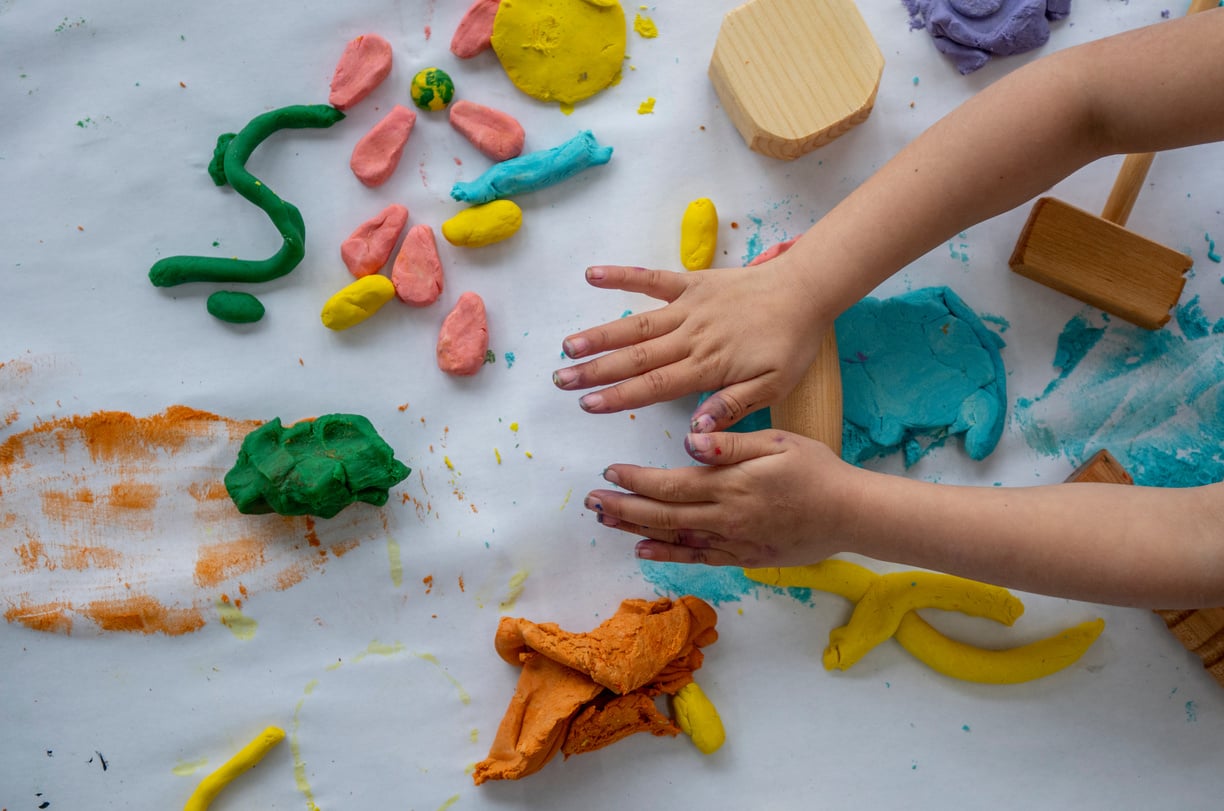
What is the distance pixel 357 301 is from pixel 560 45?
0.30 m

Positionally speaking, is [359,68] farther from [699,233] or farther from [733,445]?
[733,445]

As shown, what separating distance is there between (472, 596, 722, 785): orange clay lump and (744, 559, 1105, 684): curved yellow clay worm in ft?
0.32

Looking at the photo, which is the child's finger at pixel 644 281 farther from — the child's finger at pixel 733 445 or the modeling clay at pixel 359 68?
the modeling clay at pixel 359 68

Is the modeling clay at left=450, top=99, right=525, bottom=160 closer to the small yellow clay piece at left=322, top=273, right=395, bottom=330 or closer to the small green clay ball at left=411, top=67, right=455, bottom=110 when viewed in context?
the small green clay ball at left=411, top=67, right=455, bottom=110

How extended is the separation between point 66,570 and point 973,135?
88cm

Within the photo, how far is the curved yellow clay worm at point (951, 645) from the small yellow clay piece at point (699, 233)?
30 centimetres

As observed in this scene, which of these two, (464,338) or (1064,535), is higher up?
(464,338)

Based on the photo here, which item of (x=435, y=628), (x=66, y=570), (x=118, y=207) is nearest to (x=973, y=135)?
(x=435, y=628)

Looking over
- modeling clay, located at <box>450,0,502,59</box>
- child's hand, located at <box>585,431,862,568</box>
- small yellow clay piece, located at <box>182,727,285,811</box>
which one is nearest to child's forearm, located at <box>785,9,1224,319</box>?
child's hand, located at <box>585,431,862,568</box>

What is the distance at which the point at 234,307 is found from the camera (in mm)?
827

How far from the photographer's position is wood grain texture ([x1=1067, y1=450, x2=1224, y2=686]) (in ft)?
2.69

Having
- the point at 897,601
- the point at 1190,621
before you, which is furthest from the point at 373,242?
the point at 1190,621

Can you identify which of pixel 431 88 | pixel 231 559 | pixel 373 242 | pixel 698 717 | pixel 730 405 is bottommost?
pixel 698 717

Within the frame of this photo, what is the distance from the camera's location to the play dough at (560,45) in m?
0.84
